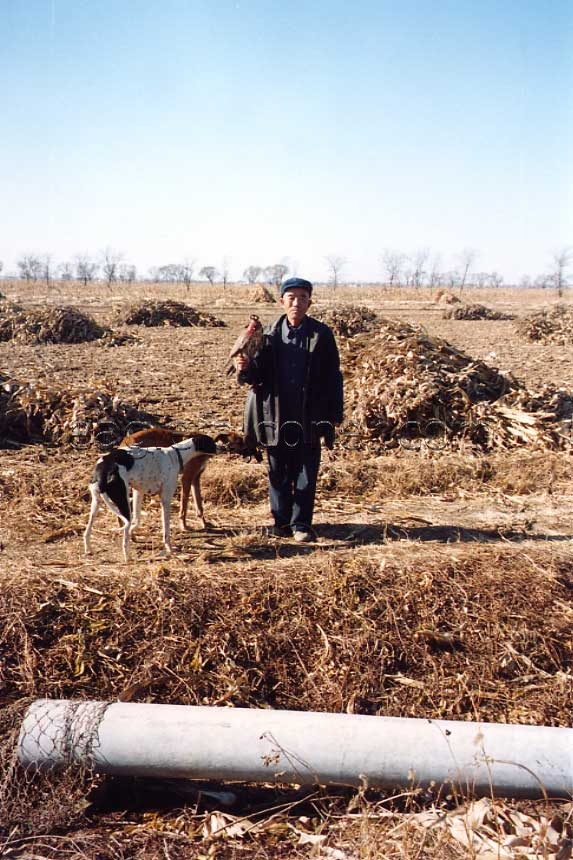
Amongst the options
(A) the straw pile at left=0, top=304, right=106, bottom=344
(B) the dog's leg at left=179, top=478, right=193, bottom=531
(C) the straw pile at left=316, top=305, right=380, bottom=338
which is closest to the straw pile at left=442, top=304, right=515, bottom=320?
(C) the straw pile at left=316, top=305, right=380, bottom=338

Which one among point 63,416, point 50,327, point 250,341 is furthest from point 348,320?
point 250,341

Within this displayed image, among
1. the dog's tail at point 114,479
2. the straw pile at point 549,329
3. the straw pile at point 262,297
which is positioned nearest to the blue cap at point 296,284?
the dog's tail at point 114,479

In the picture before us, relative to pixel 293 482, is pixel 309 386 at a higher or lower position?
higher

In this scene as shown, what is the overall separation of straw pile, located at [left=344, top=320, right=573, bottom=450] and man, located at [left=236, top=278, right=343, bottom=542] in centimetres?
295

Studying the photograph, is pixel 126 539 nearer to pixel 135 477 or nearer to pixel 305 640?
pixel 135 477

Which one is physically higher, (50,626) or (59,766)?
(50,626)

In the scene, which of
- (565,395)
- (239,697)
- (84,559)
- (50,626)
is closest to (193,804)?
(239,697)

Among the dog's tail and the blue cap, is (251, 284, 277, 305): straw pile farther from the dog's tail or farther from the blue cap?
the dog's tail

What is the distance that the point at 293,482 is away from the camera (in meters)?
5.05

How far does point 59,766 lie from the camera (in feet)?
9.52

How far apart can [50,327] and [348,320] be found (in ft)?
25.4

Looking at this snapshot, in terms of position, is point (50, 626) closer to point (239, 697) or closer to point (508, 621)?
point (239, 697)

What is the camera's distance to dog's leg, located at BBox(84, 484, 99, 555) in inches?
166

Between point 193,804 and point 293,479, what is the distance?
2.48 m
